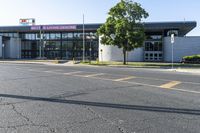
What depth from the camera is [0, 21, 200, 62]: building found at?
71125mm

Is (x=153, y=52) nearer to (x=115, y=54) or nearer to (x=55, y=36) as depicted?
(x=115, y=54)

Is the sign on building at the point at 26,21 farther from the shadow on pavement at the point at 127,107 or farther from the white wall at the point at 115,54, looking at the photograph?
the shadow on pavement at the point at 127,107

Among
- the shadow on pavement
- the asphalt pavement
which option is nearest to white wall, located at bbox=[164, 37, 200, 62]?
the asphalt pavement

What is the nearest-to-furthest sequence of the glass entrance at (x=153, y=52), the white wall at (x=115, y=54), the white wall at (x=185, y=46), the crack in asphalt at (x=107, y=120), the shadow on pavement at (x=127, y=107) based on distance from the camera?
the crack in asphalt at (x=107, y=120)
the shadow on pavement at (x=127, y=107)
the white wall at (x=185, y=46)
the white wall at (x=115, y=54)
the glass entrance at (x=153, y=52)

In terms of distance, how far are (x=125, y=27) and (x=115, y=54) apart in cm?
1965

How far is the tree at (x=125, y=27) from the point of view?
2031 inches

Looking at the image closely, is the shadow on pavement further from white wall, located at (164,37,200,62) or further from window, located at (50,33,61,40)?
window, located at (50,33,61,40)

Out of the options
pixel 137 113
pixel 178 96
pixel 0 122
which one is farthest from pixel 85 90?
pixel 0 122

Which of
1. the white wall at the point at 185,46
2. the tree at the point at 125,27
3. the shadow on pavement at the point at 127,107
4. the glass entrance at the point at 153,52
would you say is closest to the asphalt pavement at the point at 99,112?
the shadow on pavement at the point at 127,107

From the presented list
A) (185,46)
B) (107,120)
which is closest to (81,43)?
(185,46)

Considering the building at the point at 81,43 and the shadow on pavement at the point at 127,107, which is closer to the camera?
the shadow on pavement at the point at 127,107

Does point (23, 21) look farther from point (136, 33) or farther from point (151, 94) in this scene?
point (151, 94)

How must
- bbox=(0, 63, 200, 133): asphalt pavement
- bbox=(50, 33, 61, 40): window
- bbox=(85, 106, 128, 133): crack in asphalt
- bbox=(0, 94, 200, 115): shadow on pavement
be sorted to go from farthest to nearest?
1. bbox=(50, 33, 61, 40): window
2. bbox=(0, 94, 200, 115): shadow on pavement
3. bbox=(0, 63, 200, 133): asphalt pavement
4. bbox=(85, 106, 128, 133): crack in asphalt

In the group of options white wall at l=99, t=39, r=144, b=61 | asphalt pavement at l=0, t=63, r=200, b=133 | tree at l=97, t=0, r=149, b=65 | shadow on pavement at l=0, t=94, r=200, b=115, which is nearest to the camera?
asphalt pavement at l=0, t=63, r=200, b=133
